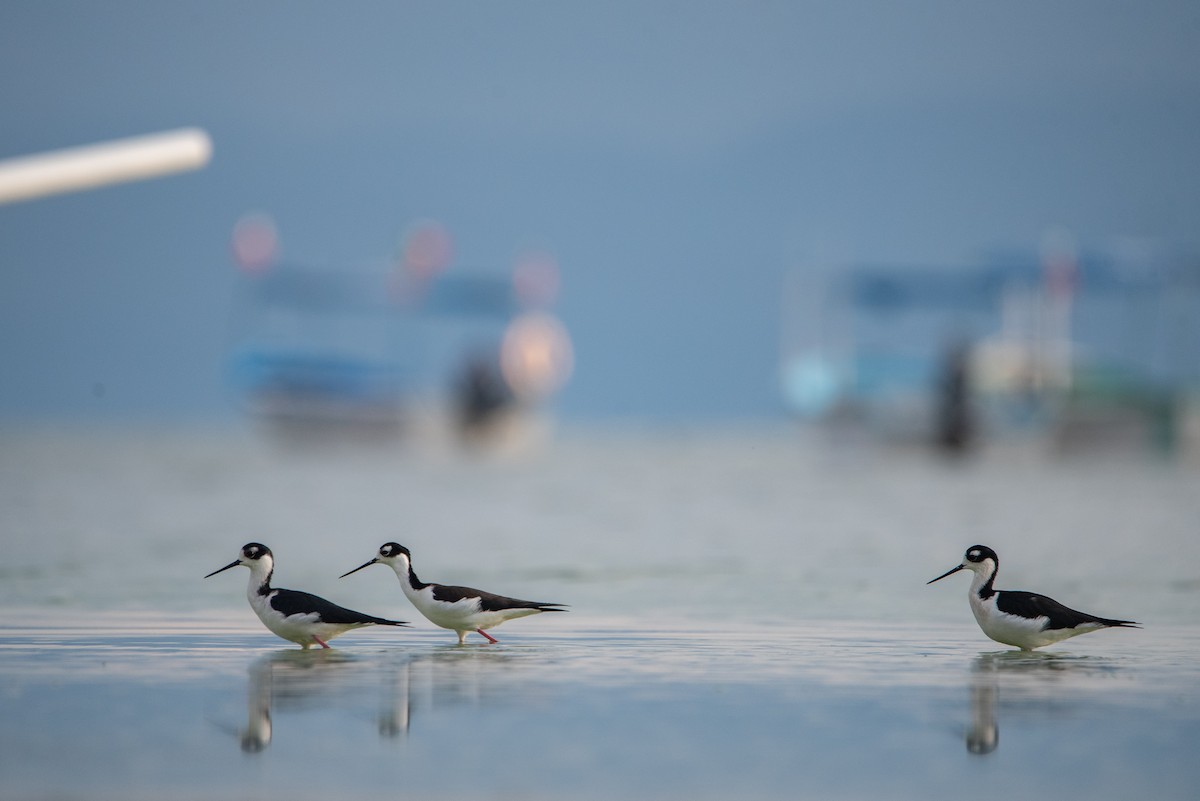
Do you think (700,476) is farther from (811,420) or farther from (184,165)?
(184,165)

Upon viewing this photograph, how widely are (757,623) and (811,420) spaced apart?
33628 millimetres

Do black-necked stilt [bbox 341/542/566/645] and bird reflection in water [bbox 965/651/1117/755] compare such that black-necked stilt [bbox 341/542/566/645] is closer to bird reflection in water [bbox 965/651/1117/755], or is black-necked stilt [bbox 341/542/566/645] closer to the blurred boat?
bird reflection in water [bbox 965/651/1117/755]

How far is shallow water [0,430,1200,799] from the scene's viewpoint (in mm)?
7066

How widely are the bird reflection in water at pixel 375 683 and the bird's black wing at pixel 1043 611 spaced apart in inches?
110

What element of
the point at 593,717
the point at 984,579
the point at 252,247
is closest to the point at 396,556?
the point at 593,717

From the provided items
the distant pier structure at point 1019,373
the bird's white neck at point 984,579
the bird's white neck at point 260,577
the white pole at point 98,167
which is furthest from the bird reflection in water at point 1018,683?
the distant pier structure at point 1019,373

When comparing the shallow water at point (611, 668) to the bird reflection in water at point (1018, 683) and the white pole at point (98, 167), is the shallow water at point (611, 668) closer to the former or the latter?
the bird reflection in water at point (1018, 683)

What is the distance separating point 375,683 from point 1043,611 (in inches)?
146

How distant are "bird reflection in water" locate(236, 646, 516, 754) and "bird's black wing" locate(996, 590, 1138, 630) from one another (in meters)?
2.78

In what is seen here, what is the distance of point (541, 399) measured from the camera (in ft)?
214

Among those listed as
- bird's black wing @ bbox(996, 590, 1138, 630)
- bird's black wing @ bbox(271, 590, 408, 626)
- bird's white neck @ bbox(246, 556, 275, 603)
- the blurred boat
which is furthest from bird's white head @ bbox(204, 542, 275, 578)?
the blurred boat

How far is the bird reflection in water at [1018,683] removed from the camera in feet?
26.1

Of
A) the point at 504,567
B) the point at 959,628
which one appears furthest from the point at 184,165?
the point at 504,567

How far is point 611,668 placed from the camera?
9797mm
